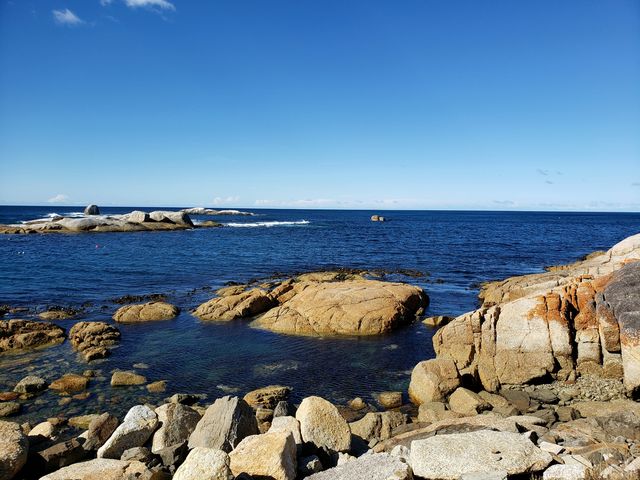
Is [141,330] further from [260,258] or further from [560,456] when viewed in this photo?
[260,258]

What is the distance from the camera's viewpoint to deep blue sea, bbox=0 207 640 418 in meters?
17.3

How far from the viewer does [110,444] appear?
9.94 metres

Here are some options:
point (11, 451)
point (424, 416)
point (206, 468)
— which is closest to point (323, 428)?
point (206, 468)

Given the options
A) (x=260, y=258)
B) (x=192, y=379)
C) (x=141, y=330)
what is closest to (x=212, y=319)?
(x=141, y=330)

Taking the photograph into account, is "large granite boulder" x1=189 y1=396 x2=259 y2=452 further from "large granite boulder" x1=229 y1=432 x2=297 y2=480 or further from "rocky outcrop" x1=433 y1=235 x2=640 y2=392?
"rocky outcrop" x1=433 y1=235 x2=640 y2=392

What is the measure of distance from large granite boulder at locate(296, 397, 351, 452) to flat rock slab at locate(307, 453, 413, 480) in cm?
150

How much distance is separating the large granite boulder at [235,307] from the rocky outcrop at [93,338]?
5.36 m

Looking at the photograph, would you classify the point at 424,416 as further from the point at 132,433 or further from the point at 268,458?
the point at 132,433

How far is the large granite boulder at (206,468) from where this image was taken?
7.50 m

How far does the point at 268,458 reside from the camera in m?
8.20

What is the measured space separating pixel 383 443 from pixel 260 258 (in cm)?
4297

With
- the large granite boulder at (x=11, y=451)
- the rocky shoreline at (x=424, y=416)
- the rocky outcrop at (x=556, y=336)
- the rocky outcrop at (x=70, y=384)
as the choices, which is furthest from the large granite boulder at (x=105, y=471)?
the rocky outcrop at (x=556, y=336)

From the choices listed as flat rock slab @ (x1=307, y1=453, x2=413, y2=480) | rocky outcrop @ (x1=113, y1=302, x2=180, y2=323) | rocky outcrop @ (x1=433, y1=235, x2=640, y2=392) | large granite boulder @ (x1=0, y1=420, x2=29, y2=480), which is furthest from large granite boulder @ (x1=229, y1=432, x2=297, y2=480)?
rocky outcrop @ (x1=113, y1=302, x2=180, y2=323)

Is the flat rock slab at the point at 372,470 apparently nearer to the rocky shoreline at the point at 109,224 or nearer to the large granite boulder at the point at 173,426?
the large granite boulder at the point at 173,426
